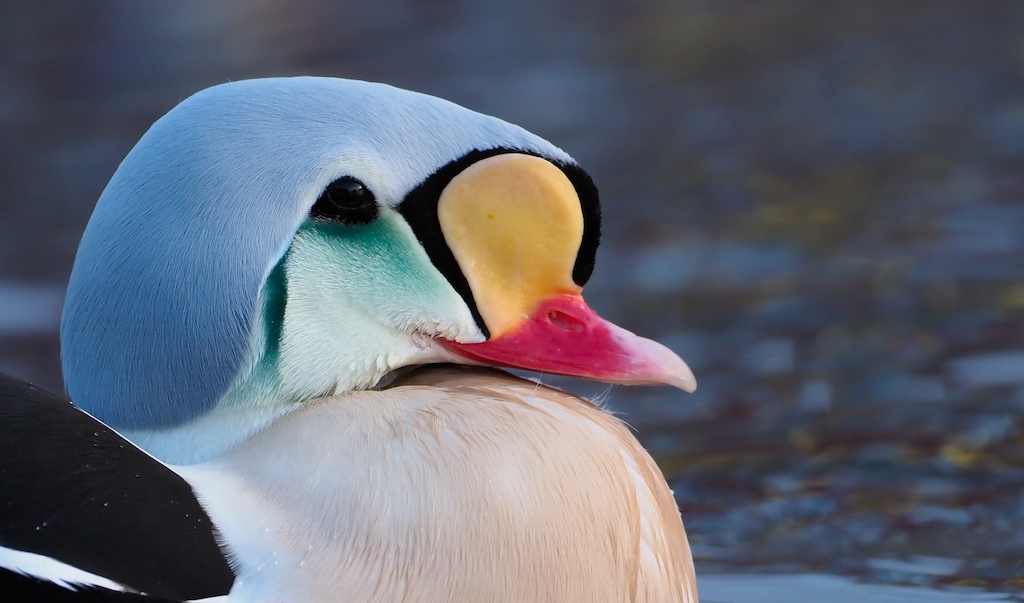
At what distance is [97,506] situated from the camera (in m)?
1.75

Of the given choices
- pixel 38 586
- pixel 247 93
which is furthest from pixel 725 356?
pixel 38 586

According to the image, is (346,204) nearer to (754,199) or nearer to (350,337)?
(350,337)

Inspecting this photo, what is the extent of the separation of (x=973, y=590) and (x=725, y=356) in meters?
1.39

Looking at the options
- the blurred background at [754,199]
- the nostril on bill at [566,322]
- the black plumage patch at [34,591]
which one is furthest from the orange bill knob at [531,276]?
the blurred background at [754,199]

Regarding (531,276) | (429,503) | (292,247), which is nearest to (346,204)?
(292,247)

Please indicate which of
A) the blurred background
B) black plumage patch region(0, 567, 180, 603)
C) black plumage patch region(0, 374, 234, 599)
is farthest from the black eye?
the blurred background

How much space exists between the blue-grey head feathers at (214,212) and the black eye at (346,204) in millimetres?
12

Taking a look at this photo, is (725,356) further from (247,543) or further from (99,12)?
(99,12)

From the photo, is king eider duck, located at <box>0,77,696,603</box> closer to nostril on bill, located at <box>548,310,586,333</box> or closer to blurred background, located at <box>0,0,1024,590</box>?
nostril on bill, located at <box>548,310,586,333</box>

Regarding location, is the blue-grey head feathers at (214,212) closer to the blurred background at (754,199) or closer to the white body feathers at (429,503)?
the white body feathers at (429,503)

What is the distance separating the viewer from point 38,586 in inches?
66.1

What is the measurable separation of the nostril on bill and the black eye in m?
0.30

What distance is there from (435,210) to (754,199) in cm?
339

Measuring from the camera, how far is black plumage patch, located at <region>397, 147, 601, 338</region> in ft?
6.64
